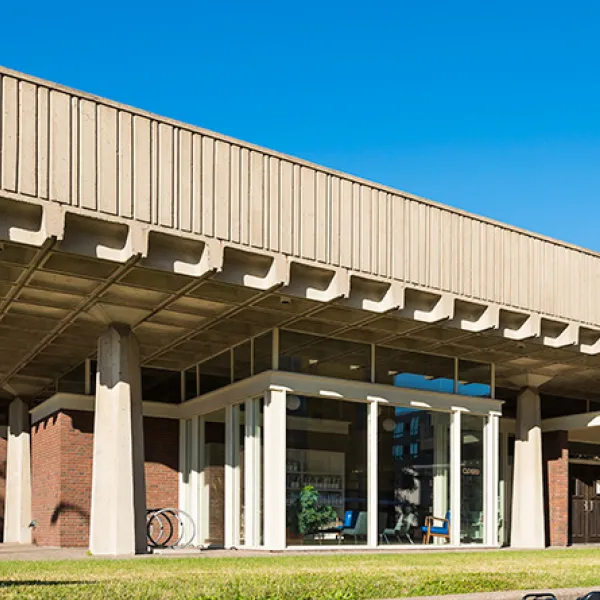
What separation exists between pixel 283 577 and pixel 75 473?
11626 millimetres

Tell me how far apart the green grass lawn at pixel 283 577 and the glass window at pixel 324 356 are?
439cm

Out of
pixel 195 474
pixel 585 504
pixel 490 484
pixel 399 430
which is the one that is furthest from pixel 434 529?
pixel 585 504

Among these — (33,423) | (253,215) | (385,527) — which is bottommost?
(385,527)

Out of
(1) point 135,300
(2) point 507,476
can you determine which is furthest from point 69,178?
(2) point 507,476

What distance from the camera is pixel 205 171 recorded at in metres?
15.5

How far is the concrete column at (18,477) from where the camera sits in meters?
25.3

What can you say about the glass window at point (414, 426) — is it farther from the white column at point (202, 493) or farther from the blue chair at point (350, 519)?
the white column at point (202, 493)

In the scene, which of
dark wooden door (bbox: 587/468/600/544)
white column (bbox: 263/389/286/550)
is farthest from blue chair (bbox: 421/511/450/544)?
dark wooden door (bbox: 587/468/600/544)

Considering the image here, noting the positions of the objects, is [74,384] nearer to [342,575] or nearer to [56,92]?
[56,92]

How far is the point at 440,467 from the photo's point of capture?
21453mm

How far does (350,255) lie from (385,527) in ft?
20.9

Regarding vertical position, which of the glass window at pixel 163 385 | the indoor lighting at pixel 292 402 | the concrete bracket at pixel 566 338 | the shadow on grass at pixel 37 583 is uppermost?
the concrete bracket at pixel 566 338

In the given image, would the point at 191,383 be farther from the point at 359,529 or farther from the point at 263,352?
the point at 359,529

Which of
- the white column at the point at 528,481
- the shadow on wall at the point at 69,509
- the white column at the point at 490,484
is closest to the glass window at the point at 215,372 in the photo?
the shadow on wall at the point at 69,509
